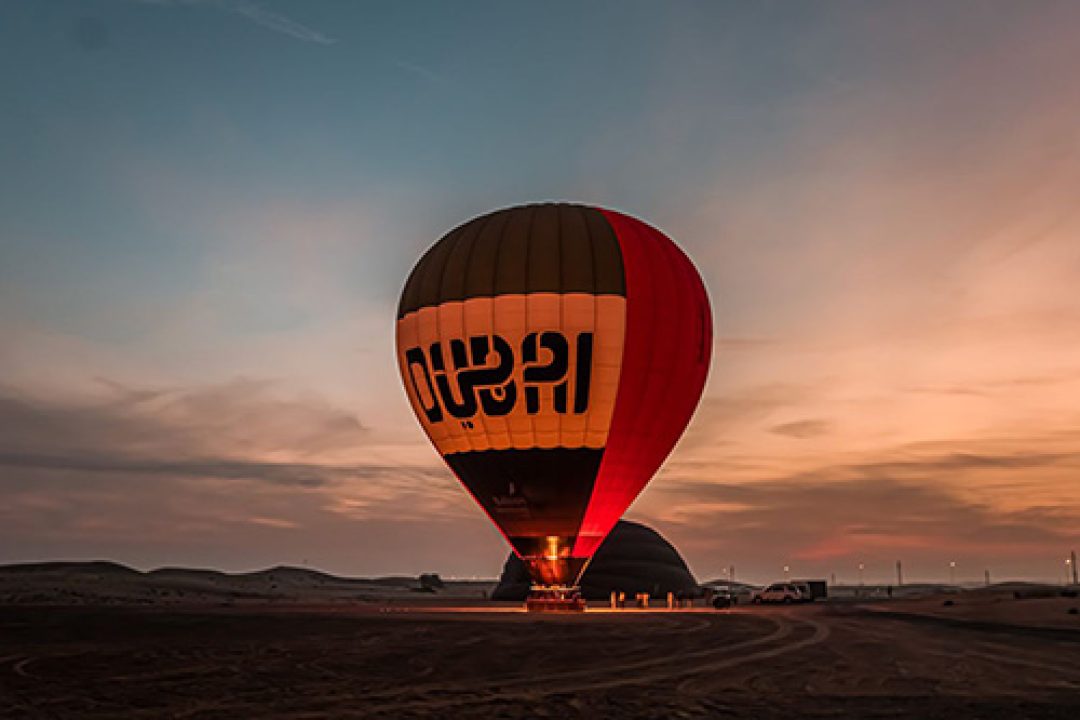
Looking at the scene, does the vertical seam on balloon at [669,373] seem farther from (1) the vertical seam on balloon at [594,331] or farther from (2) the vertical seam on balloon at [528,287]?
(2) the vertical seam on balloon at [528,287]

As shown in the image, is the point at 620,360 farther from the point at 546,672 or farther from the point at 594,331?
the point at 546,672

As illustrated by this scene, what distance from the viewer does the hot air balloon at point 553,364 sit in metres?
36.8

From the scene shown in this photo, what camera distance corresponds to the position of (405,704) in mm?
14578

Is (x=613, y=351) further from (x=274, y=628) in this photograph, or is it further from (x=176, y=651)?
(x=176, y=651)

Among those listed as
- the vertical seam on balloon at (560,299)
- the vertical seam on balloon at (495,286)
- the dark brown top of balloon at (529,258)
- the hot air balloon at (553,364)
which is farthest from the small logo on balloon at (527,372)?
the dark brown top of balloon at (529,258)

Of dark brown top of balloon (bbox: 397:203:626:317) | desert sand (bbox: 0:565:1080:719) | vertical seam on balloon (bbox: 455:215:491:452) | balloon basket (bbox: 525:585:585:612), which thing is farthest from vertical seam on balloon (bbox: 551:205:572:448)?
desert sand (bbox: 0:565:1080:719)

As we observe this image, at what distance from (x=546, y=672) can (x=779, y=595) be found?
50899 mm

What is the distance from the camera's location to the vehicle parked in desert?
6539 cm

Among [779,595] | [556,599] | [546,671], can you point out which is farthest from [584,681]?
[779,595]

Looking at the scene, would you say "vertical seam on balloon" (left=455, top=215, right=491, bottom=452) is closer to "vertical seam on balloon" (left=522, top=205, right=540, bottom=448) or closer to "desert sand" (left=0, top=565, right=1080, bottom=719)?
"vertical seam on balloon" (left=522, top=205, right=540, bottom=448)

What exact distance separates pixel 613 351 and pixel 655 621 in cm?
987

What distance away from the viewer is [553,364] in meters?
36.8

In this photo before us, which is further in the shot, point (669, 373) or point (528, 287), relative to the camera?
point (669, 373)

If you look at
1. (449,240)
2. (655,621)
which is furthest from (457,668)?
(449,240)
